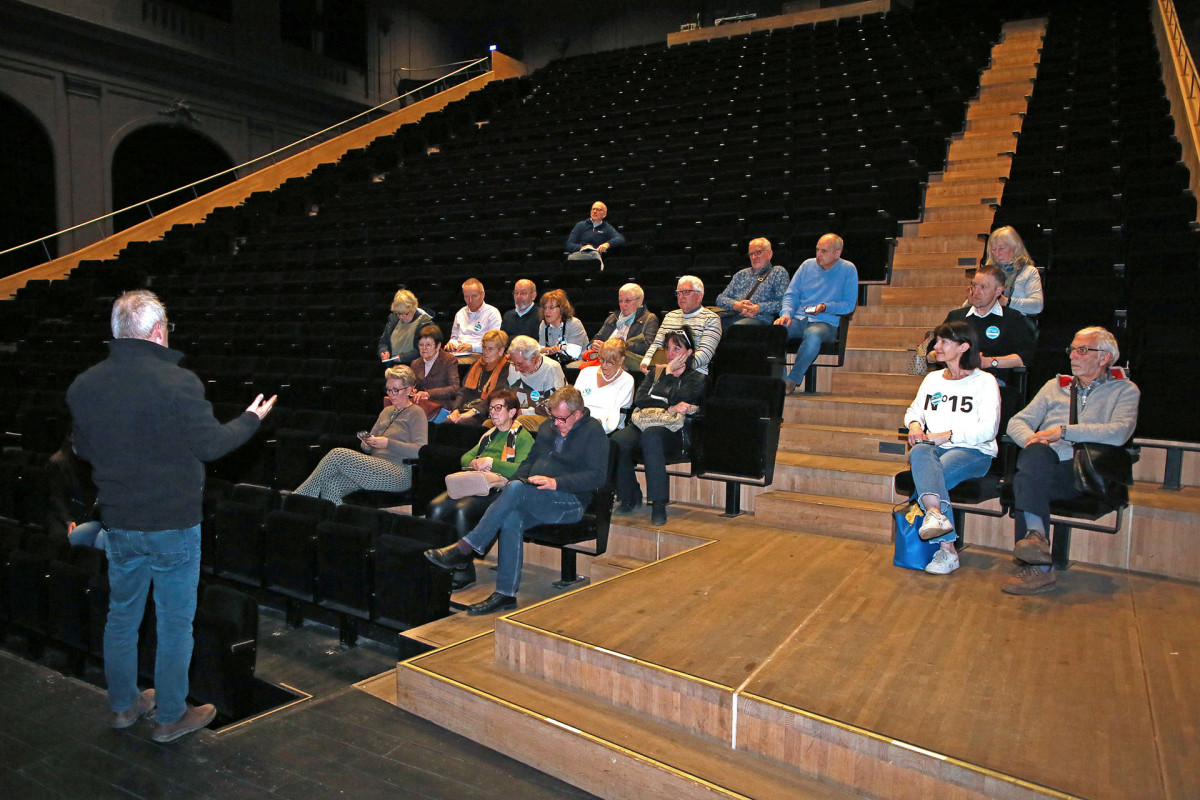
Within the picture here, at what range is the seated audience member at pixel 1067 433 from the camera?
6.97 ft

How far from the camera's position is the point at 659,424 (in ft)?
9.29

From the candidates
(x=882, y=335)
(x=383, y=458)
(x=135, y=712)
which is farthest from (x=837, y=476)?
(x=135, y=712)

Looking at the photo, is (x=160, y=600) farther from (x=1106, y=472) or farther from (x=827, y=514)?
(x=1106, y=472)

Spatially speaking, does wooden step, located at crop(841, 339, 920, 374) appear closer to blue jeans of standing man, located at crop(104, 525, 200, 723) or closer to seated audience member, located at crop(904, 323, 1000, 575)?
seated audience member, located at crop(904, 323, 1000, 575)

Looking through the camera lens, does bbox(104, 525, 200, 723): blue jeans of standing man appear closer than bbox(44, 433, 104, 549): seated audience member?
Yes

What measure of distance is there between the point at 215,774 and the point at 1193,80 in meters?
5.96

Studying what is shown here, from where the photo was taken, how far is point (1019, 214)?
12.2 ft

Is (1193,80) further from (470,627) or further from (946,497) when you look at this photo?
(470,627)

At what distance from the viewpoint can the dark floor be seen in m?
1.61

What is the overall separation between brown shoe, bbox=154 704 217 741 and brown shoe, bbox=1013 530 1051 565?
2.02 m

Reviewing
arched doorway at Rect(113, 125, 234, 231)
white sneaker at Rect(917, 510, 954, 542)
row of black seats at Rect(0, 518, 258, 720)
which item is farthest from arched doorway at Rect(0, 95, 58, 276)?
white sneaker at Rect(917, 510, 954, 542)

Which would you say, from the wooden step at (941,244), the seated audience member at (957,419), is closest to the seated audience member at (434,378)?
the seated audience member at (957,419)

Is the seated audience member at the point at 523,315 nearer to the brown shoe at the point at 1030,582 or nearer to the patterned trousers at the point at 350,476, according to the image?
the patterned trousers at the point at 350,476

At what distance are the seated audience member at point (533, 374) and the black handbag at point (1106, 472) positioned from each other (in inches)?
69.0
